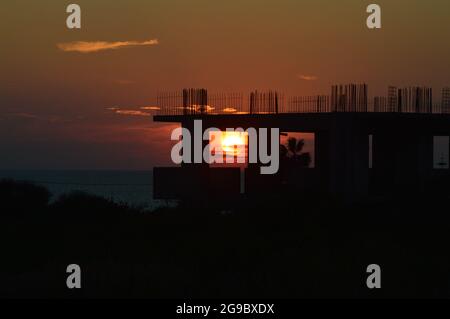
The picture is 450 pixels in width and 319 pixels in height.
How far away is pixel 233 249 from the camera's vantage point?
24562 millimetres

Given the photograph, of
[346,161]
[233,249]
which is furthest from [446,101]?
[233,249]

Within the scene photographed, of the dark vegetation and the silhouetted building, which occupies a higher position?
the silhouetted building

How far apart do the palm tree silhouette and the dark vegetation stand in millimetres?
8170

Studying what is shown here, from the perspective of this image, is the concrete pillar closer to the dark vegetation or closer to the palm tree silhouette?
the dark vegetation

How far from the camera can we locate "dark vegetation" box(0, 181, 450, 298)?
66.6 ft

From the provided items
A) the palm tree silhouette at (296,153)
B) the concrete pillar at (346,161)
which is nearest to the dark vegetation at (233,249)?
the concrete pillar at (346,161)

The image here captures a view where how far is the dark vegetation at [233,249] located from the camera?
20312 mm

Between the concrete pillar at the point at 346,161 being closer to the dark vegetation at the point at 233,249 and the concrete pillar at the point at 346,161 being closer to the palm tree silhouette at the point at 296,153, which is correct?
the dark vegetation at the point at 233,249

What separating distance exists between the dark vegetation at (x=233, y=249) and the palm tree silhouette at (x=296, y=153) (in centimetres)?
817

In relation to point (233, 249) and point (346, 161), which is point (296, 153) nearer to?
point (346, 161)

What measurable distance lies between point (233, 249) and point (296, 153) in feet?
66.8

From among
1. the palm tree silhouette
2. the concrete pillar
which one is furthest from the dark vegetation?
the palm tree silhouette
